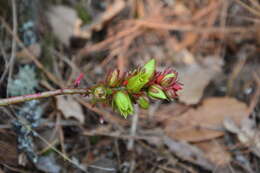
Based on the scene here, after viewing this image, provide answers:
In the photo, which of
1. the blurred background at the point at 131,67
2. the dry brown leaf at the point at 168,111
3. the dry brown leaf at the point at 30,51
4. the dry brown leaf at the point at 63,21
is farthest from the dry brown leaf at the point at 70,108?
the dry brown leaf at the point at 63,21

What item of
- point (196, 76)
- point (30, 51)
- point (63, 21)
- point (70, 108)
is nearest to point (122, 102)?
point (70, 108)

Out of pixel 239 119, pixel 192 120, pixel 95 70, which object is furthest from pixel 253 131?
pixel 95 70

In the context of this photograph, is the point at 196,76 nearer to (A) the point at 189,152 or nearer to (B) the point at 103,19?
(A) the point at 189,152

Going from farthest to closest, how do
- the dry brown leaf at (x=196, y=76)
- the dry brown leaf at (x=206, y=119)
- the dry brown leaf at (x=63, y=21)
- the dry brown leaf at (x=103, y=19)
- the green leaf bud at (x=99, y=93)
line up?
the dry brown leaf at (x=103, y=19) → the dry brown leaf at (x=63, y=21) → the dry brown leaf at (x=196, y=76) → the dry brown leaf at (x=206, y=119) → the green leaf bud at (x=99, y=93)

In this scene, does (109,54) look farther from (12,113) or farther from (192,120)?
(12,113)

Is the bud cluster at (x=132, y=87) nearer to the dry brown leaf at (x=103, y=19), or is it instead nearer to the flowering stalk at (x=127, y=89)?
the flowering stalk at (x=127, y=89)

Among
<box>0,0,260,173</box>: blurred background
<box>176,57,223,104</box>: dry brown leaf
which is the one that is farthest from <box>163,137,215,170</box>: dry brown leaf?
<box>176,57,223,104</box>: dry brown leaf
